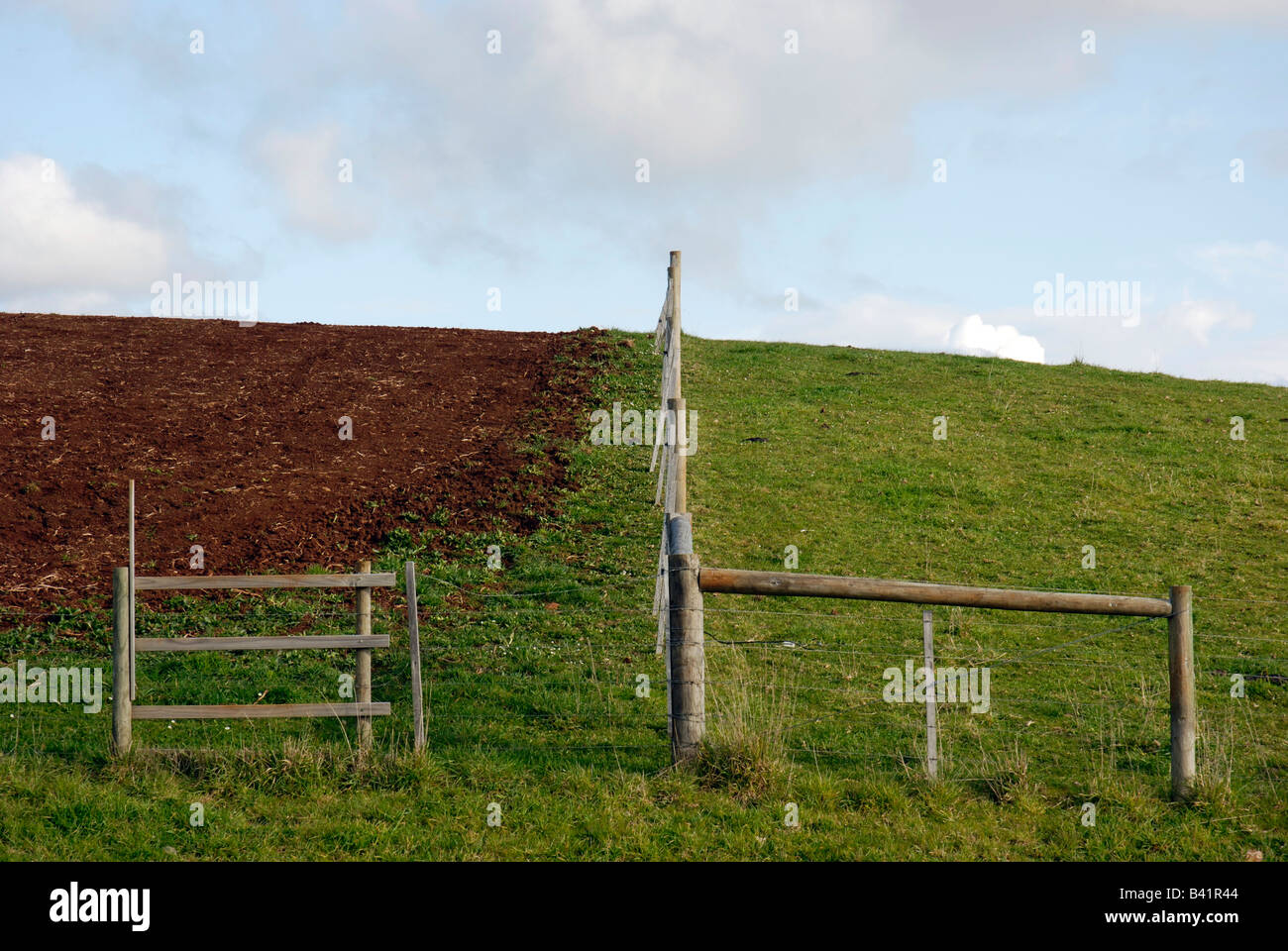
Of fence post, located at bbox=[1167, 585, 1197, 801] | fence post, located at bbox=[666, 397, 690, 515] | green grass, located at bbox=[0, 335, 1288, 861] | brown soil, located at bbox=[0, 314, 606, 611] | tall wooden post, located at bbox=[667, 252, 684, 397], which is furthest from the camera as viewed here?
tall wooden post, located at bbox=[667, 252, 684, 397]

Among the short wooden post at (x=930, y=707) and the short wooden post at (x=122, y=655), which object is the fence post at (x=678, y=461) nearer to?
the short wooden post at (x=930, y=707)

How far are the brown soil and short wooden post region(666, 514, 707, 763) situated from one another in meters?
7.41

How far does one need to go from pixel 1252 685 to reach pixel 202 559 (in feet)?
43.9

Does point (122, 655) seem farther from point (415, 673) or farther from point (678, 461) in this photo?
point (678, 461)

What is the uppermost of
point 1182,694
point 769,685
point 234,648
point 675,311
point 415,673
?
point 675,311

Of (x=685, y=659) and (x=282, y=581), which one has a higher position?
(x=282, y=581)

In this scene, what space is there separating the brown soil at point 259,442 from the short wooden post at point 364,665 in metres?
5.64

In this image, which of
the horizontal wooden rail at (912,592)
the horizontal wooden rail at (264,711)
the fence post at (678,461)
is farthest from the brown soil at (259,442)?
the horizontal wooden rail at (912,592)

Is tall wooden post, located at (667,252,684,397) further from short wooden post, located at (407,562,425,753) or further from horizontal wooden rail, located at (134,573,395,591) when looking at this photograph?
horizontal wooden rail, located at (134,573,395,591)

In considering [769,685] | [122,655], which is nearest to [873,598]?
[769,685]

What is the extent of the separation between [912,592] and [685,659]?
74.1 inches

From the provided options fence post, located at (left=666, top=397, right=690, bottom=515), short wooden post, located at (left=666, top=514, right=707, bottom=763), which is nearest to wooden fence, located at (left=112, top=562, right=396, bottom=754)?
short wooden post, located at (left=666, top=514, right=707, bottom=763)

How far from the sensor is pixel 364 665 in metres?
8.38

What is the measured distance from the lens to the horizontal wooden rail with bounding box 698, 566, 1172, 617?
780 centimetres
